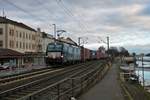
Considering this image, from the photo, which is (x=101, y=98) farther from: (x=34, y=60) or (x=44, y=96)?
(x=34, y=60)

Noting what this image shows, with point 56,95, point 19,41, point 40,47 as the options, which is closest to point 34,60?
point 19,41

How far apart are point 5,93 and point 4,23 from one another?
2367 inches

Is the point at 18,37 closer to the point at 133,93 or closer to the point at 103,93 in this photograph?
the point at 133,93

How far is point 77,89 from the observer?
17.4m

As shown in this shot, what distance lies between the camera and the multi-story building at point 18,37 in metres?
73.4

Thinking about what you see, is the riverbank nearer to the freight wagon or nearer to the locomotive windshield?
the freight wagon

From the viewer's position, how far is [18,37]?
8081 cm

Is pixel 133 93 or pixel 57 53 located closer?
pixel 133 93

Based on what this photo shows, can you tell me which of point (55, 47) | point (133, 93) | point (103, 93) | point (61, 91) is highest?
point (55, 47)

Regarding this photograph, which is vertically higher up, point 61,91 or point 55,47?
point 55,47

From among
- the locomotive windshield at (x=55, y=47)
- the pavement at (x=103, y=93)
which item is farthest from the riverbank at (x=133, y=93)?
the locomotive windshield at (x=55, y=47)

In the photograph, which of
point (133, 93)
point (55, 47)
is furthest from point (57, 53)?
point (133, 93)

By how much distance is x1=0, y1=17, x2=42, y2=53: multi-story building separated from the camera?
73.4 meters

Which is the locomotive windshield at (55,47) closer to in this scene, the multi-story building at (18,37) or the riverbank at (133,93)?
the riverbank at (133,93)
